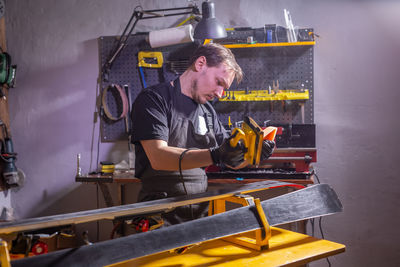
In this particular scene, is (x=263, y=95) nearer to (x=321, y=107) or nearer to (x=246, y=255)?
(x=321, y=107)

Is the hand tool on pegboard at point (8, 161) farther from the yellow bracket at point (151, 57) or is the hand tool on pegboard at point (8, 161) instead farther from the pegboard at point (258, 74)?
the yellow bracket at point (151, 57)

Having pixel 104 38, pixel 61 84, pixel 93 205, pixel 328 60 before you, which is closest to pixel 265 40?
pixel 328 60

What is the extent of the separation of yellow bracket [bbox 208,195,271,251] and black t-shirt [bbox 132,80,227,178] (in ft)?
1.22

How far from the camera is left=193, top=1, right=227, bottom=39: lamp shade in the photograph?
92.7 inches

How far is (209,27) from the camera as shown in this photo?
2.37m

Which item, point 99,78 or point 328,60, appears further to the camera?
point 99,78

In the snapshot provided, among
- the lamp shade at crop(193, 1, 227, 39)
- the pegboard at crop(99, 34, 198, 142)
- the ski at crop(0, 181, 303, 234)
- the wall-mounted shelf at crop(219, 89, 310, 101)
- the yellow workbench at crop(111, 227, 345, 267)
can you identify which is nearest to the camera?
the ski at crop(0, 181, 303, 234)

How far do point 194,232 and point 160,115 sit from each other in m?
0.65

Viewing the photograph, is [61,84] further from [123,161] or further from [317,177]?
[317,177]

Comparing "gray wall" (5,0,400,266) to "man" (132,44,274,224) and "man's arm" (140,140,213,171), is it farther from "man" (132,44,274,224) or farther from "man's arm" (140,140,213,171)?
"man's arm" (140,140,213,171)

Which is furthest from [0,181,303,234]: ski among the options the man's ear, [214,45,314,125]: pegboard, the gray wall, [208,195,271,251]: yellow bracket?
the gray wall

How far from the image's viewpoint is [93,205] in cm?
291

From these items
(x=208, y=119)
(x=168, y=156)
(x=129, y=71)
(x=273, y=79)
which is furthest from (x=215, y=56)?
(x=129, y=71)

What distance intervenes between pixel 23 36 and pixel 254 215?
8.77ft
